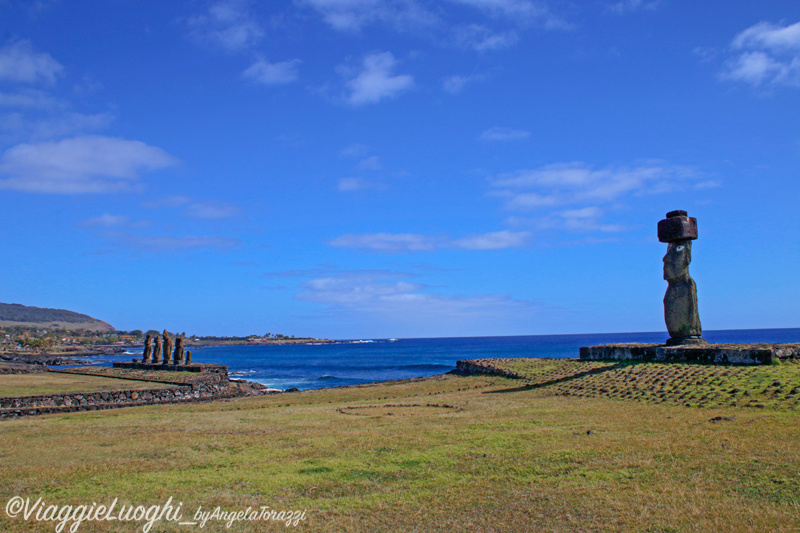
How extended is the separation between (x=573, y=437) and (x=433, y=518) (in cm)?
493

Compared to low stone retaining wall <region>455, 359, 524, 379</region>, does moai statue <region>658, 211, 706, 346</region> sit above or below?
above

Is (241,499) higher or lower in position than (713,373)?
lower

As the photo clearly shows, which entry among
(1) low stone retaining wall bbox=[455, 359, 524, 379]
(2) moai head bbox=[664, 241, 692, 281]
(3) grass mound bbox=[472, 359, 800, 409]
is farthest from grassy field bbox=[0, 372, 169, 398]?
(2) moai head bbox=[664, 241, 692, 281]

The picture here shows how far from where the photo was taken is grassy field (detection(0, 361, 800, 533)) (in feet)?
21.5

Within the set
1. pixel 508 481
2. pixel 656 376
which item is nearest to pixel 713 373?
pixel 656 376

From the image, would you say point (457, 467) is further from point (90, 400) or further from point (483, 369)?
point (483, 369)

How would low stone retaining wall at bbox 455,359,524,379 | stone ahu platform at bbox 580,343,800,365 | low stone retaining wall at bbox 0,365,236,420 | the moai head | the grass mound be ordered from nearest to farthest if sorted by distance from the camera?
the grass mound → stone ahu platform at bbox 580,343,800,365 → low stone retaining wall at bbox 0,365,236,420 → the moai head → low stone retaining wall at bbox 455,359,524,379

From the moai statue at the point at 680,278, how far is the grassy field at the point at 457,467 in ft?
26.5

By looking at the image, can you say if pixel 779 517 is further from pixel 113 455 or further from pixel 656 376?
pixel 656 376

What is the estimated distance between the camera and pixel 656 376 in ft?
Result: 58.2

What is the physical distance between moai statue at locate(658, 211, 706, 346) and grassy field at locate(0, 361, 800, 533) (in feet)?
26.5

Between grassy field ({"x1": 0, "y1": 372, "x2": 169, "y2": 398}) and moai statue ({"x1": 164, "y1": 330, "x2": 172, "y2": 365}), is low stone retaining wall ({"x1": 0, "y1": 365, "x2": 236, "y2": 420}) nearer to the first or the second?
grassy field ({"x1": 0, "y1": 372, "x2": 169, "y2": 398})

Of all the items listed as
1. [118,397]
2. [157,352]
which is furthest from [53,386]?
[157,352]

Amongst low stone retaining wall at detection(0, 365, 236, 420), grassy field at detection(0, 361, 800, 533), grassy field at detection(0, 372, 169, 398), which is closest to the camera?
grassy field at detection(0, 361, 800, 533)
